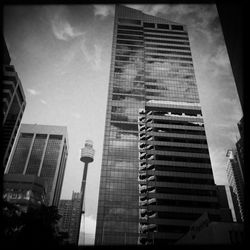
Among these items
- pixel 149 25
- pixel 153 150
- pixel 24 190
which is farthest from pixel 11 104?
pixel 149 25

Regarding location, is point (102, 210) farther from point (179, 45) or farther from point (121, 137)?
point (179, 45)

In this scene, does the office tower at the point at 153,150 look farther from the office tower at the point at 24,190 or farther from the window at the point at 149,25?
the office tower at the point at 24,190

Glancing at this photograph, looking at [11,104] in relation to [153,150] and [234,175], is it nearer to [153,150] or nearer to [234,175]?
[153,150]

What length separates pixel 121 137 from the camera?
78.6 m

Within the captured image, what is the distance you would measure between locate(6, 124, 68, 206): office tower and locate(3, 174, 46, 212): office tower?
135 ft

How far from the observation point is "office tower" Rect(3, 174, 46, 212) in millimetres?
84625

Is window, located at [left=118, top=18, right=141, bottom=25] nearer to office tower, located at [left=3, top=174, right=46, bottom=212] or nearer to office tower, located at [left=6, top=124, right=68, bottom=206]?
office tower, located at [left=6, top=124, right=68, bottom=206]

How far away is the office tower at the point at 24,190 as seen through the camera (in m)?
84.6

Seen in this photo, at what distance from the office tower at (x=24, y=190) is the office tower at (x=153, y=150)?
36479 mm

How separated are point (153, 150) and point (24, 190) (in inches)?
2202

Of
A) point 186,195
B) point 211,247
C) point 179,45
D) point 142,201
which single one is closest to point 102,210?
point 142,201

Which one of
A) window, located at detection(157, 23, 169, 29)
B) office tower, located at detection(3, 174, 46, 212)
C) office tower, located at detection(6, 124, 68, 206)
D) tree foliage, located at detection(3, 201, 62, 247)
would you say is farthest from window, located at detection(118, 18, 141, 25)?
tree foliage, located at detection(3, 201, 62, 247)

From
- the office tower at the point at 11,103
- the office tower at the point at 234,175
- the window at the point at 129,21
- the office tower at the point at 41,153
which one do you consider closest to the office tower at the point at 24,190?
the office tower at the point at 11,103

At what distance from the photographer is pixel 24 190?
88500mm
